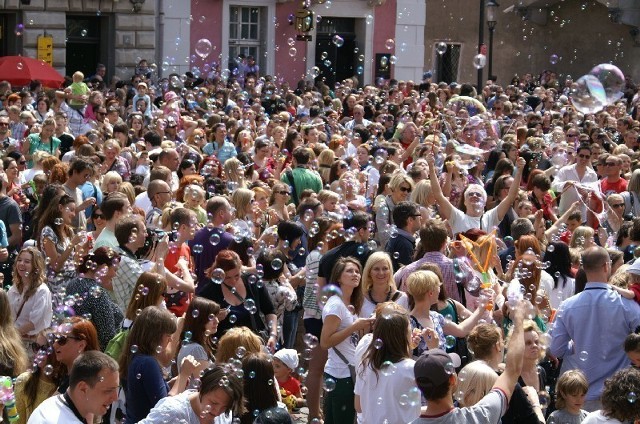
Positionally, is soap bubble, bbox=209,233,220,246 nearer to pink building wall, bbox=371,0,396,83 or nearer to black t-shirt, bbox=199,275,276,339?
black t-shirt, bbox=199,275,276,339

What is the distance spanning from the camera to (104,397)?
18.1ft

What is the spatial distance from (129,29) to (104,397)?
2027 centimetres

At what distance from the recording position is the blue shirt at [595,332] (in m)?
7.32

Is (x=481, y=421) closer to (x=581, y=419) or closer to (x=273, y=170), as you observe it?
(x=581, y=419)

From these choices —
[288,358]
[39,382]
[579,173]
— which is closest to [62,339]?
[39,382]

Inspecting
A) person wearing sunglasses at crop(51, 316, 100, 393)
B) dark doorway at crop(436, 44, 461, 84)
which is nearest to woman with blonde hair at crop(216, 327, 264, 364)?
person wearing sunglasses at crop(51, 316, 100, 393)

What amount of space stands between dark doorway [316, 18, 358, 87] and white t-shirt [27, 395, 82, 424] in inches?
898

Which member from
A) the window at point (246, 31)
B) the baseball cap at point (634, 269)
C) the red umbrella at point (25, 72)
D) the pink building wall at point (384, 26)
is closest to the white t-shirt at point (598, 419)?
the baseball cap at point (634, 269)

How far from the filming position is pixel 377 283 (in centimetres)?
753

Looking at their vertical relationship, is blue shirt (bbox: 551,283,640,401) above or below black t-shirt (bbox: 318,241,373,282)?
below

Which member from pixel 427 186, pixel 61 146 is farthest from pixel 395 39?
pixel 427 186

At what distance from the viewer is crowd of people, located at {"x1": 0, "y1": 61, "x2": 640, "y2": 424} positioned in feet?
20.0

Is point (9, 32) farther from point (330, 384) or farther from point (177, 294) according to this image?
point (330, 384)

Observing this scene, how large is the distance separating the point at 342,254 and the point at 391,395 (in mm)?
2225
